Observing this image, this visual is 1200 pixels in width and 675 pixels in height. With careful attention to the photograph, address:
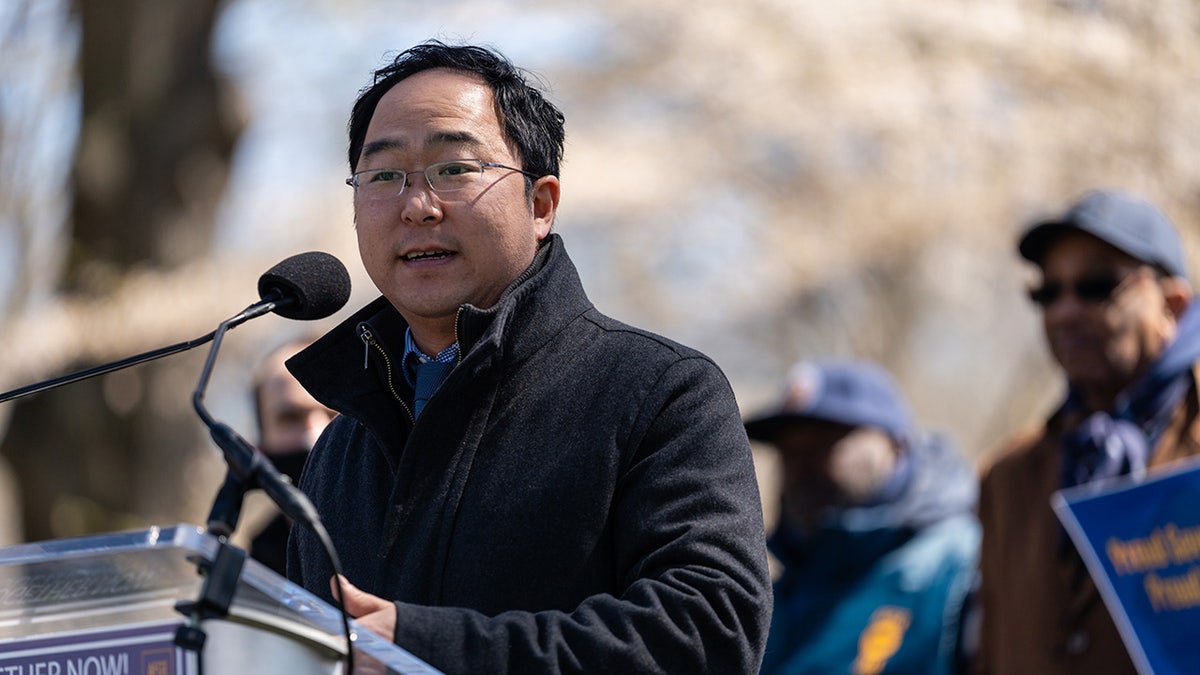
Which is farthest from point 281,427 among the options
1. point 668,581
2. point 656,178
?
point 656,178

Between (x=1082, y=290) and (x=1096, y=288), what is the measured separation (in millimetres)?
38

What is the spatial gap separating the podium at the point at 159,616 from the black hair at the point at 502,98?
3.23 ft

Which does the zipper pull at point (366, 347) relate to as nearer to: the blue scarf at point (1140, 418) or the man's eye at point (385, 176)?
the man's eye at point (385, 176)

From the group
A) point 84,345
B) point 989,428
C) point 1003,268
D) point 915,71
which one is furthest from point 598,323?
point 989,428

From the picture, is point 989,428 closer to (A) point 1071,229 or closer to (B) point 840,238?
(B) point 840,238

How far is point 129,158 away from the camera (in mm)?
10398

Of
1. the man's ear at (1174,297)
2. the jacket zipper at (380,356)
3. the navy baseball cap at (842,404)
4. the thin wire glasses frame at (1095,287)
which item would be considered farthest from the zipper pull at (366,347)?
the navy baseball cap at (842,404)

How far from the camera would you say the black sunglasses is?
194 inches

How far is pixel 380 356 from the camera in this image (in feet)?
9.30

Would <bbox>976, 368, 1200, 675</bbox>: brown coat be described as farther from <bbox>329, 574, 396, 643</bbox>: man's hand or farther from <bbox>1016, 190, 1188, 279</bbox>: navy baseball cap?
<bbox>329, 574, 396, 643</bbox>: man's hand

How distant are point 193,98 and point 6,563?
8449 millimetres

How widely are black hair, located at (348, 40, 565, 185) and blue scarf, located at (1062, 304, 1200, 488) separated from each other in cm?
233

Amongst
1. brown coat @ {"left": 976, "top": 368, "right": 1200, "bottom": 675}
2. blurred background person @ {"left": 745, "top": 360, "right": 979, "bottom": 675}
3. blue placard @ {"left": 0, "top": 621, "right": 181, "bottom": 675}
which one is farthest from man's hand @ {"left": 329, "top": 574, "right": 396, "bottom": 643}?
blurred background person @ {"left": 745, "top": 360, "right": 979, "bottom": 675}

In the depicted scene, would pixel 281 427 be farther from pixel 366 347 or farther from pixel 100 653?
pixel 100 653
